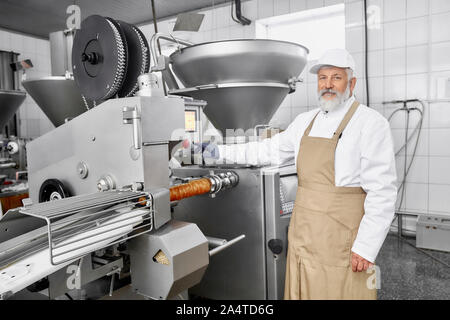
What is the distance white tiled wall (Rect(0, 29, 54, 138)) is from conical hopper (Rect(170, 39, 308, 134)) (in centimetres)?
444

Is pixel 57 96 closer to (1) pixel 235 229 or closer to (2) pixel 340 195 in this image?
(1) pixel 235 229

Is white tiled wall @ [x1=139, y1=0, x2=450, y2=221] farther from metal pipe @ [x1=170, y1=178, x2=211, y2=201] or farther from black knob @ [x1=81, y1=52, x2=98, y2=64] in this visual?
black knob @ [x1=81, y1=52, x2=98, y2=64]

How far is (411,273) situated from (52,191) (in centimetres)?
254

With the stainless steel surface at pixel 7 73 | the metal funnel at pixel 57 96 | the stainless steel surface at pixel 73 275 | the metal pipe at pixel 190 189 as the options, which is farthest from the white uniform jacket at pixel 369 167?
the stainless steel surface at pixel 7 73

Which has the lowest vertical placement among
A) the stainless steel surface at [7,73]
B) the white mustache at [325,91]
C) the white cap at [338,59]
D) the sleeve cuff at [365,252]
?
the sleeve cuff at [365,252]

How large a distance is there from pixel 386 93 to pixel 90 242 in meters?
3.36

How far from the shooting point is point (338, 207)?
1464 millimetres

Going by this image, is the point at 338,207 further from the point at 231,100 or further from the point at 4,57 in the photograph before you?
the point at 4,57

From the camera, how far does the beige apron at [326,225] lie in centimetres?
147

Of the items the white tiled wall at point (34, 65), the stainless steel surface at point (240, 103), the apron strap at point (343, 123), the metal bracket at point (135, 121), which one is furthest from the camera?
the white tiled wall at point (34, 65)

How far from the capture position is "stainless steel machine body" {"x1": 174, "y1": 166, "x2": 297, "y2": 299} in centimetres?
171

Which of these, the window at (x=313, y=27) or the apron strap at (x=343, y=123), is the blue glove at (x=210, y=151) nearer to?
the apron strap at (x=343, y=123)

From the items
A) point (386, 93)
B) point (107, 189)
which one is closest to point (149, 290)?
point (107, 189)

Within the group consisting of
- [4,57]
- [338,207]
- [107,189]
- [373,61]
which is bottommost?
[338,207]
